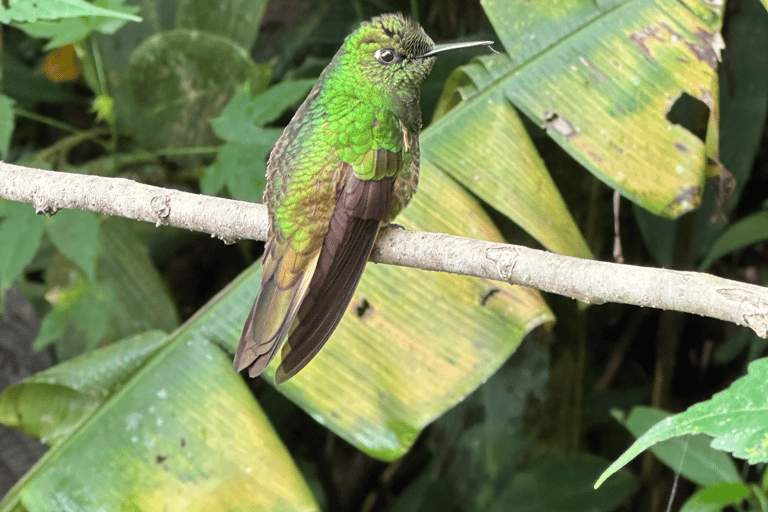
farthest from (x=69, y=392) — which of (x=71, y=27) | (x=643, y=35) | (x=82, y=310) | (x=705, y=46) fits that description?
(x=705, y=46)

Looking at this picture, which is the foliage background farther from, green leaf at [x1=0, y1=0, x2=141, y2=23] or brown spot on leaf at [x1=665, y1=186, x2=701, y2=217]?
green leaf at [x1=0, y1=0, x2=141, y2=23]

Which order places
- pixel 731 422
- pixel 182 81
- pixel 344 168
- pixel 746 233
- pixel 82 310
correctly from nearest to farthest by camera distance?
pixel 731 422 < pixel 344 168 < pixel 82 310 < pixel 746 233 < pixel 182 81

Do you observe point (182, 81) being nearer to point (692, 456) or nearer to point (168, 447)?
point (168, 447)

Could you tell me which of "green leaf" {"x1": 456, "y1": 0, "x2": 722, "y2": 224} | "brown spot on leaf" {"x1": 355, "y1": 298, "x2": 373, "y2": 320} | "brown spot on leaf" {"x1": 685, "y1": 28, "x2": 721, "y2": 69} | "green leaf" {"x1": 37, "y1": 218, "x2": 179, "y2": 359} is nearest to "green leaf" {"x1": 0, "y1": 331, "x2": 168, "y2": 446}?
"green leaf" {"x1": 37, "y1": 218, "x2": 179, "y2": 359}

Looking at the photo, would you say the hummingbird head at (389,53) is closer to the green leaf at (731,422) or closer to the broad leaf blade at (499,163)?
the broad leaf blade at (499,163)

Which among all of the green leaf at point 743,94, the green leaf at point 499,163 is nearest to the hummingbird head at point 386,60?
the green leaf at point 499,163

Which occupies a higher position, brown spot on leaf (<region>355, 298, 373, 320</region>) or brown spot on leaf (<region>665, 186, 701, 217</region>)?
brown spot on leaf (<region>665, 186, 701, 217</region>)

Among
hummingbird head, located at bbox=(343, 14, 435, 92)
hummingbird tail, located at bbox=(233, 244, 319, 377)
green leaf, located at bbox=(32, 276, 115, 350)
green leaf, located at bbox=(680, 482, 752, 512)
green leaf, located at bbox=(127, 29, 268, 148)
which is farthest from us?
green leaf, located at bbox=(127, 29, 268, 148)
